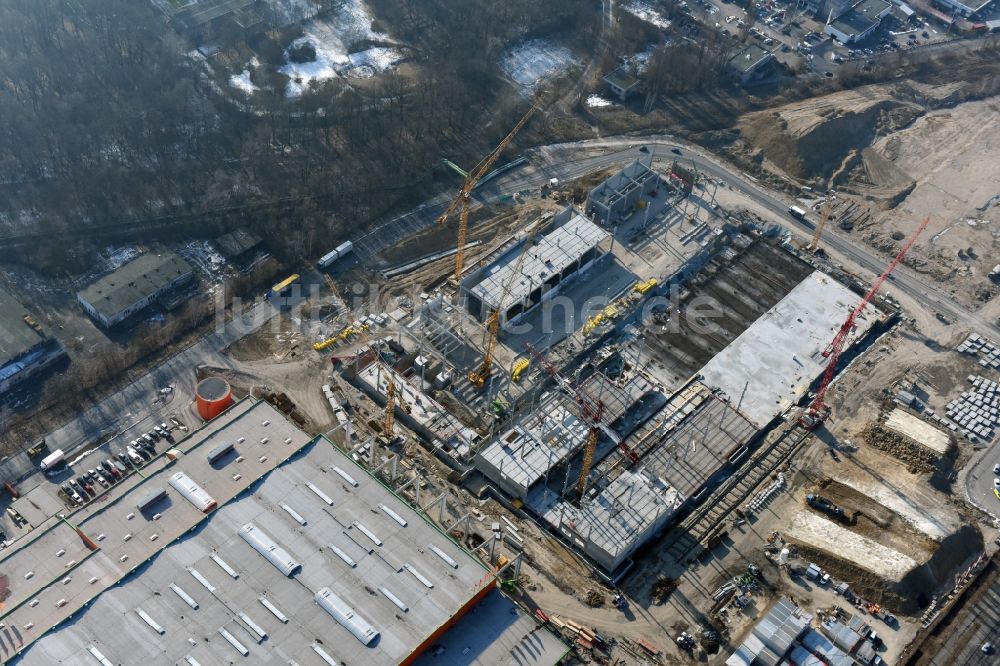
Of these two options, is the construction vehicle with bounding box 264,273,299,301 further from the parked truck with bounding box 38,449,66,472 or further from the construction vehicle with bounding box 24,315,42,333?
the parked truck with bounding box 38,449,66,472

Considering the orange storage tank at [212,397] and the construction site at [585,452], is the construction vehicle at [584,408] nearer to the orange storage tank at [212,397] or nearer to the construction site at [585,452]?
the construction site at [585,452]

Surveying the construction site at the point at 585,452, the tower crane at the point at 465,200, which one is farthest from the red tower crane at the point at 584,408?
the tower crane at the point at 465,200

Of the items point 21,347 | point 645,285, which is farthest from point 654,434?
point 21,347

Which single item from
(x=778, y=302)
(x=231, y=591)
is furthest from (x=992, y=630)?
(x=231, y=591)

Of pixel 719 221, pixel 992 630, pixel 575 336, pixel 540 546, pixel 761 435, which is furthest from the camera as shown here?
pixel 719 221

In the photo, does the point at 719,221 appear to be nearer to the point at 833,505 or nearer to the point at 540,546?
the point at 833,505

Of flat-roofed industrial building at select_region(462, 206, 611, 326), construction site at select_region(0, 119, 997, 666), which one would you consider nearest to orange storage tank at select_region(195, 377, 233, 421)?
construction site at select_region(0, 119, 997, 666)
